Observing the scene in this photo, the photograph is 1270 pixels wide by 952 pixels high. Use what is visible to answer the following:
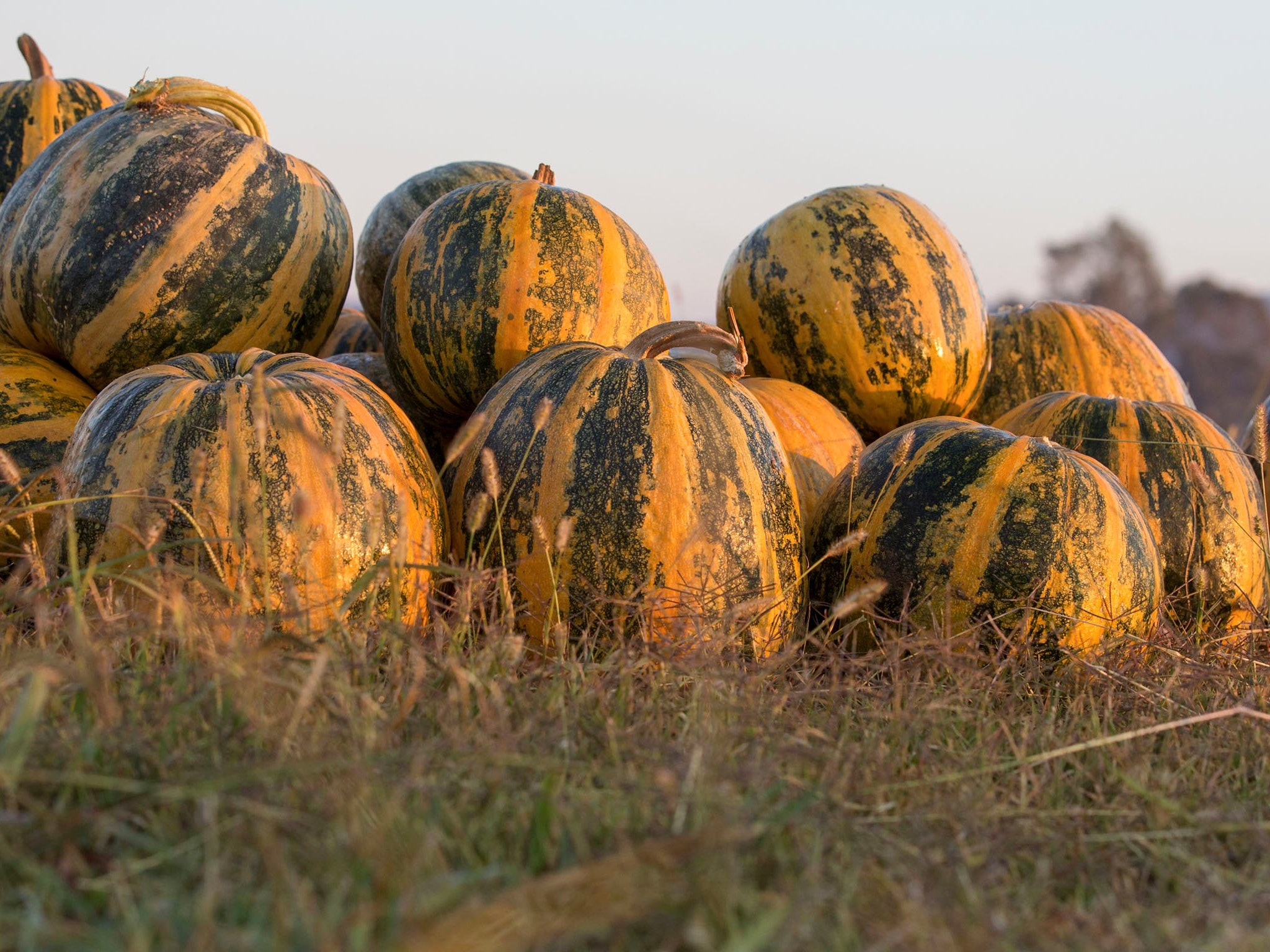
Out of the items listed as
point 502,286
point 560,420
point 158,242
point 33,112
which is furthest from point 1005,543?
point 33,112

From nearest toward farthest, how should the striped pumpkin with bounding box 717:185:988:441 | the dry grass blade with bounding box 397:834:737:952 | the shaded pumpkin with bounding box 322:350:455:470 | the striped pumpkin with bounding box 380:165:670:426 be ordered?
1. the dry grass blade with bounding box 397:834:737:952
2. the striped pumpkin with bounding box 380:165:670:426
3. the shaded pumpkin with bounding box 322:350:455:470
4. the striped pumpkin with bounding box 717:185:988:441

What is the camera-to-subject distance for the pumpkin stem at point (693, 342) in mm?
3000

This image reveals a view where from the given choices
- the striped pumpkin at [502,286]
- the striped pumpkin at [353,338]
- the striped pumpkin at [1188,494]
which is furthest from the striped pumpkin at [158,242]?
the striped pumpkin at [1188,494]

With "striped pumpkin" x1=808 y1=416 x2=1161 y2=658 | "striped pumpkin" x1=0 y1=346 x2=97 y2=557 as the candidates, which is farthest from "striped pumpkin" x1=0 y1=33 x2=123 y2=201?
"striped pumpkin" x1=808 y1=416 x2=1161 y2=658

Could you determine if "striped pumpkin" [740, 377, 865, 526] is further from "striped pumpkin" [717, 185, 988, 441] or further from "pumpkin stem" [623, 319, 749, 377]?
"pumpkin stem" [623, 319, 749, 377]

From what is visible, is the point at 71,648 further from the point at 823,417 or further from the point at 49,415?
the point at 823,417

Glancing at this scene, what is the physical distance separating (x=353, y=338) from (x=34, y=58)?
1.71 m

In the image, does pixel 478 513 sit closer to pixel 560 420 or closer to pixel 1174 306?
pixel 560 420

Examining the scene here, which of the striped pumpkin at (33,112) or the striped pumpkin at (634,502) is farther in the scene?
the striped pumpkin at (33,112)

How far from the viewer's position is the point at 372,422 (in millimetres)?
A: 2740

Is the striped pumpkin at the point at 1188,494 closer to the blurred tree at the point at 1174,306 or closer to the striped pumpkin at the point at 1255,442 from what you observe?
the striped pumpkin at the point at 1255,442

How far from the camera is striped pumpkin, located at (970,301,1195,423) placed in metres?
4.52

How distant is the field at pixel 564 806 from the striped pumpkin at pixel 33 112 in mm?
2850

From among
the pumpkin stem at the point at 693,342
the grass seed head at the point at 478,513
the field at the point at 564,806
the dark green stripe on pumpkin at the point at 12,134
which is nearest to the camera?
the field at the point at 564,806
